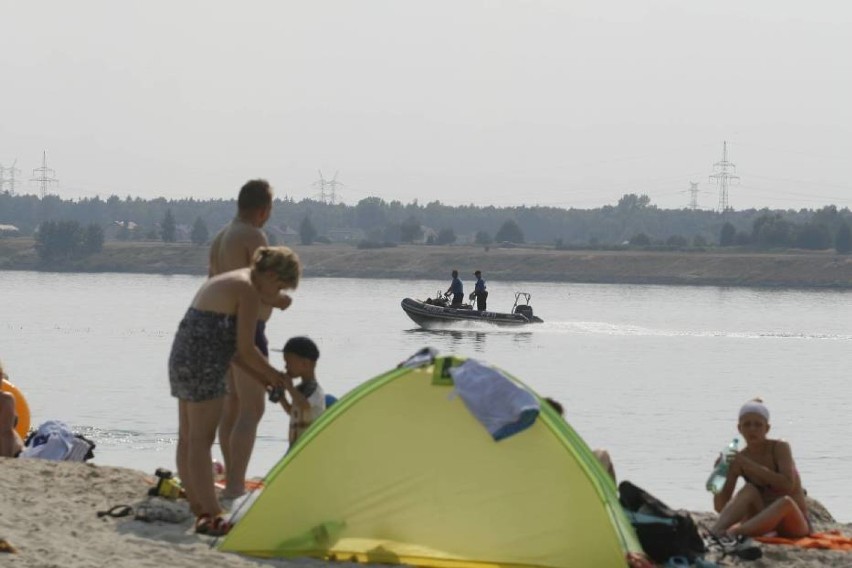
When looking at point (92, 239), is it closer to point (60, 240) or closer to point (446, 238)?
point (60, 240)

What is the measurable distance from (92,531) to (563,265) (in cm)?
10522

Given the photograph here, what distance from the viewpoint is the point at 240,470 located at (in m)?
8.55

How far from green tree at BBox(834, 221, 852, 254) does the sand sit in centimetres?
11615

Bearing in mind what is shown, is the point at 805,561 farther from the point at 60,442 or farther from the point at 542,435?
the point at 60,442

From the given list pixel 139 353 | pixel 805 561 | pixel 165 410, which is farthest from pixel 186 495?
pixel 139 353

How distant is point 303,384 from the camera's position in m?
8.67

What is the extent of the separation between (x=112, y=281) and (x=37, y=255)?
24437 mm

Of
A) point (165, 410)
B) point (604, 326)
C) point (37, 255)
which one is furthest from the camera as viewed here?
point (37, 255)

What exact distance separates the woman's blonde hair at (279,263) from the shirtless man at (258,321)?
583 mm

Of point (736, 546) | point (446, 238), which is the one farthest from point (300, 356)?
point (446, 238)

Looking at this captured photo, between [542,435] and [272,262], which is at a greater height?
[272,262]

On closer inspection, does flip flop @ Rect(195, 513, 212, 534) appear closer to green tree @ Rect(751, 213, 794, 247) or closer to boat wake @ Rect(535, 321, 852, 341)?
boat wake @ Rect(535, 321, 852, 341)

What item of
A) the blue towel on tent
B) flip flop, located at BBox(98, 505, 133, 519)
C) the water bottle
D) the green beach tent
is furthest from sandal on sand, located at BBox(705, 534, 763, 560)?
flip flop, located at BBox(98, 505, 133, 519)

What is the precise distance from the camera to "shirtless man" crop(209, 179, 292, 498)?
8.30m
